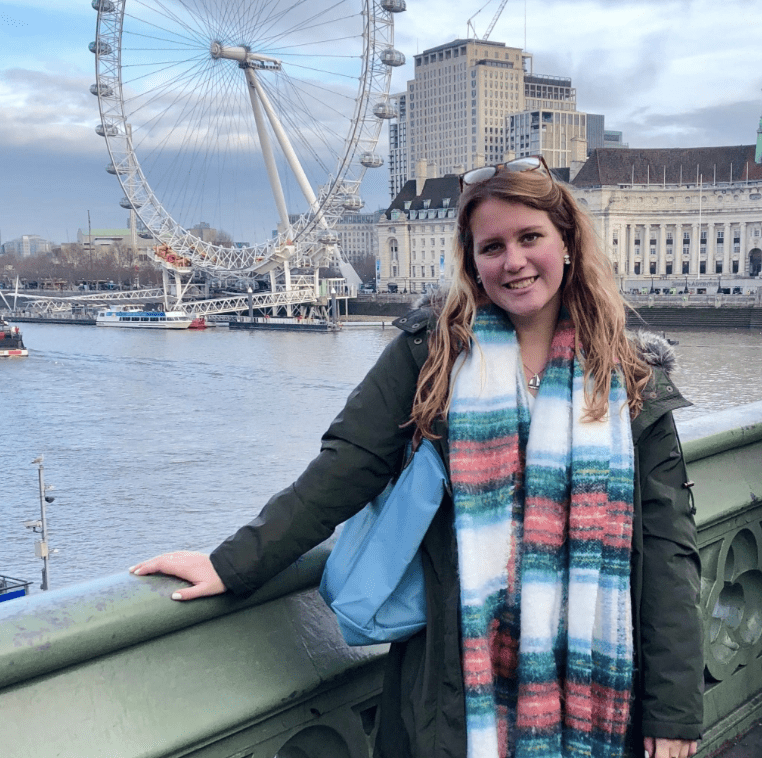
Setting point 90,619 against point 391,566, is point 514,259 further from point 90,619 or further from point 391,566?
point 90,619

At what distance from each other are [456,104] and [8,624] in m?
74.4

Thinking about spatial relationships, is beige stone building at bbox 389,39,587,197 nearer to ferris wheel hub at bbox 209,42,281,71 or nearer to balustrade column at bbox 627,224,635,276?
balustrade column at bbox 627,224,635,276

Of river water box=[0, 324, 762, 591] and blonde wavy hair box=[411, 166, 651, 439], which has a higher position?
blonde wavy hair box=[411, 166, 651, 439]

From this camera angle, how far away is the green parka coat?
855 millimetres

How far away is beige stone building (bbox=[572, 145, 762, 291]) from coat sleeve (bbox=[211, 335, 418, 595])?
45375mm

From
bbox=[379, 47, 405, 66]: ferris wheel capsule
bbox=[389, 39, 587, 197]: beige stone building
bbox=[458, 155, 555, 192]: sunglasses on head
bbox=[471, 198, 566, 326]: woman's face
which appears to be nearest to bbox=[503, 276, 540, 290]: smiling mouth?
bbox=[471, 198, 566, 326]: woman's face

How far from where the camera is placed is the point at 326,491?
0.89 meters

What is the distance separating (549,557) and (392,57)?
86.5 ft

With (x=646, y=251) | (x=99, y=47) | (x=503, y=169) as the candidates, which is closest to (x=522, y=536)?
(x=503, y=169)

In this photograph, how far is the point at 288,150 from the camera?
31672 millimetres

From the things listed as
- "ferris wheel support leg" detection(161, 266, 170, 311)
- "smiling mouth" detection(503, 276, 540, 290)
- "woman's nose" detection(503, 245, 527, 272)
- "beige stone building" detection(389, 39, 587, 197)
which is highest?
"beige stone building" detection(389, 39, 587, 197)

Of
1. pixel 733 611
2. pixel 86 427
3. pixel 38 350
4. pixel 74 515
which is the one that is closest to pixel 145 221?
pixel 38 350

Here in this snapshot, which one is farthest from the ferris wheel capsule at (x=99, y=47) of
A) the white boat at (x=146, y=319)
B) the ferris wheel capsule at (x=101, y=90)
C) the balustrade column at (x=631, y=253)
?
the balustrade column at (x=631, y=253)

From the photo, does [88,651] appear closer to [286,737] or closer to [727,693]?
[286,737]
